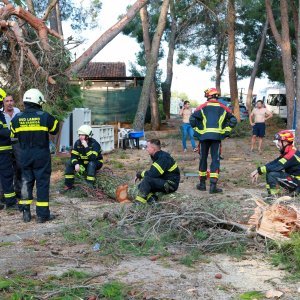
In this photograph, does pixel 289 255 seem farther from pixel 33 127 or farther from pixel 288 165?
pixel 33 127

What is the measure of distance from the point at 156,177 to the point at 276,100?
25830 millimetres

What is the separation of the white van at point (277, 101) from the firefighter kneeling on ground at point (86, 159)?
77.1 feet

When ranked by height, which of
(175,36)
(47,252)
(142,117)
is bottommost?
(47,252)

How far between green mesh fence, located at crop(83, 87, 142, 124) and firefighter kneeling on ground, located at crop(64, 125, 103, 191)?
15057mm

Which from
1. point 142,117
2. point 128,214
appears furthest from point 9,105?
point 142,117

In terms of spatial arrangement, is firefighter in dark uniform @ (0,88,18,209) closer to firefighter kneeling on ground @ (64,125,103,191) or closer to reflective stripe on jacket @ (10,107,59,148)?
reflective stripe on jacket @ (10,107,59,148)

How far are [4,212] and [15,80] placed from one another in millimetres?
5164

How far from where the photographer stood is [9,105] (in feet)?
28.6

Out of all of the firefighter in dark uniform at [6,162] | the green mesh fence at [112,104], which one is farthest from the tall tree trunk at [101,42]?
the green mesh fence at [112,104]

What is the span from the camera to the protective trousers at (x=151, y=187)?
751 centimetres

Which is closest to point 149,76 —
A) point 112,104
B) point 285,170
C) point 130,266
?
point 112,104

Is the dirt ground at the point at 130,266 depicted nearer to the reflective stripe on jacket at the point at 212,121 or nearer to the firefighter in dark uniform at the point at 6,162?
the firefighter in dark uniform at the point at 6,162

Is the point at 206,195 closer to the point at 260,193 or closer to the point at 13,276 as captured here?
the point at 260,193

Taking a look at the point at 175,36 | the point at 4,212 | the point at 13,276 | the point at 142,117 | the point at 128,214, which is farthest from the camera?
the point at 175,36
